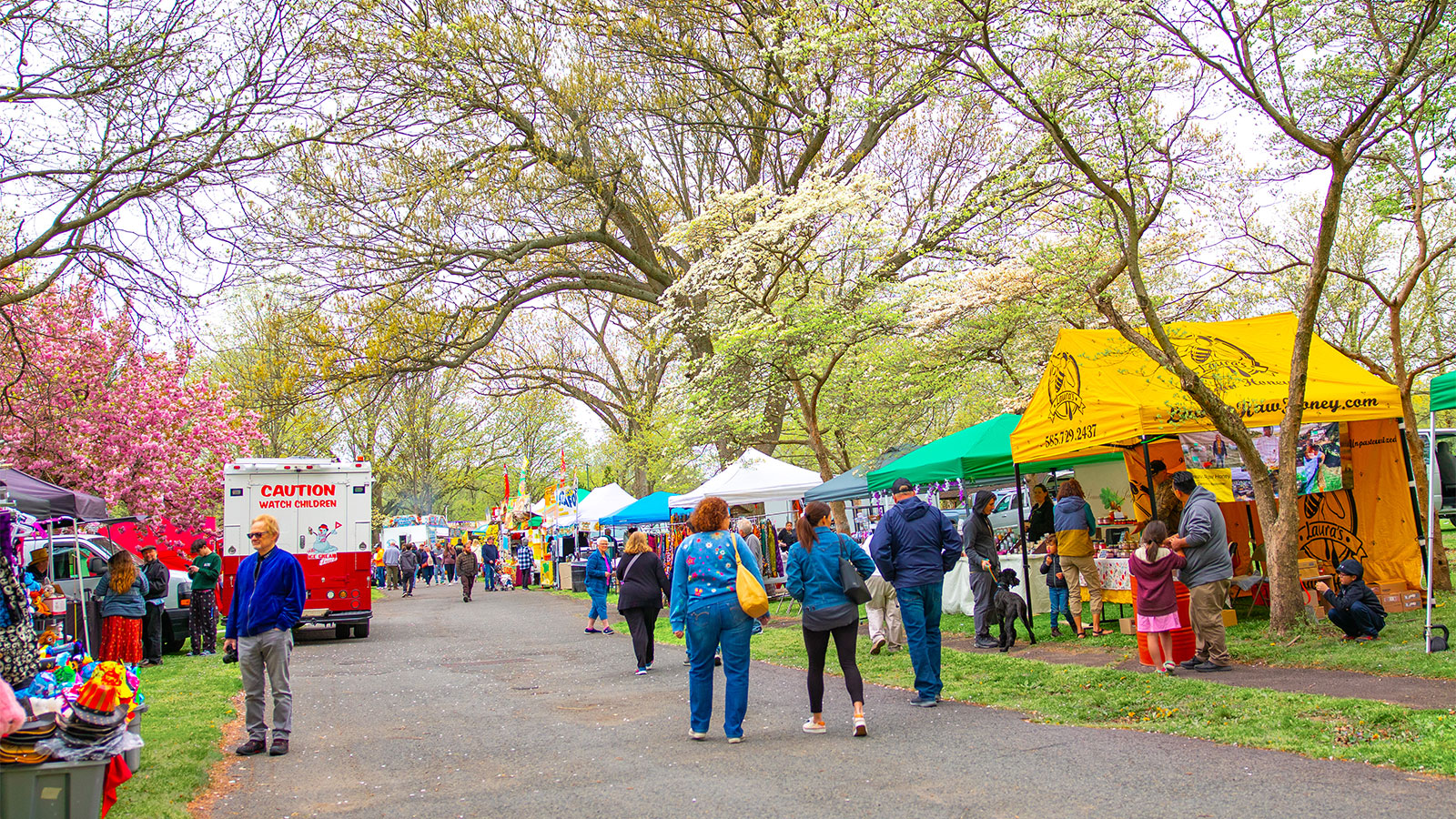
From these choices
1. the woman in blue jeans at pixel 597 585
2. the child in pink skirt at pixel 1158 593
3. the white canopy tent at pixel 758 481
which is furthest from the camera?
the white canopy tent at pixel 758 481

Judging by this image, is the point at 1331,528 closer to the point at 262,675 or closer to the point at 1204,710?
the point at 1204,710

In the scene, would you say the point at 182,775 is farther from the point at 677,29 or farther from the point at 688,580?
the point at 677,29

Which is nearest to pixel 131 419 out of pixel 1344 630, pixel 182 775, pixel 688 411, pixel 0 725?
pixel 688 411

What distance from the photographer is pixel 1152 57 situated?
32.4 ft

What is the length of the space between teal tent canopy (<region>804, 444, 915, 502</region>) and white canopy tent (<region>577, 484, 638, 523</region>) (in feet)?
42.3

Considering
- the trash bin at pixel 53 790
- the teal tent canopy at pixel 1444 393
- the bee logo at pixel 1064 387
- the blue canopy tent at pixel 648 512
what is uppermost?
the bee logo at pixel 1064 387

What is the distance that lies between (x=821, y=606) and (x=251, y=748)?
14.0 ft

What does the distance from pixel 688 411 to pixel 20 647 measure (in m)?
15.3

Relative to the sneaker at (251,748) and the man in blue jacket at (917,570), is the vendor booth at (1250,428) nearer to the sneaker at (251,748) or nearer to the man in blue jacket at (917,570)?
the man in blue jacket at (917,570)

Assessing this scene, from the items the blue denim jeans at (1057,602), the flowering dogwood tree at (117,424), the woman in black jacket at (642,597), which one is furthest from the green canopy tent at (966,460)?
the flowering dogwood tree at (117,424)

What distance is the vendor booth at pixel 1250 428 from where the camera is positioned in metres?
10.9

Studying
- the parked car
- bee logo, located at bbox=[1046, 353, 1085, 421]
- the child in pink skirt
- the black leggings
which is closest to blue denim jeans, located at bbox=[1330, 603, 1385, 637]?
the child in pink skirt

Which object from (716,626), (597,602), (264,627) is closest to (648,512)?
(597,602)

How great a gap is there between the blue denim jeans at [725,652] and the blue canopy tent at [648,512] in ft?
55.0
